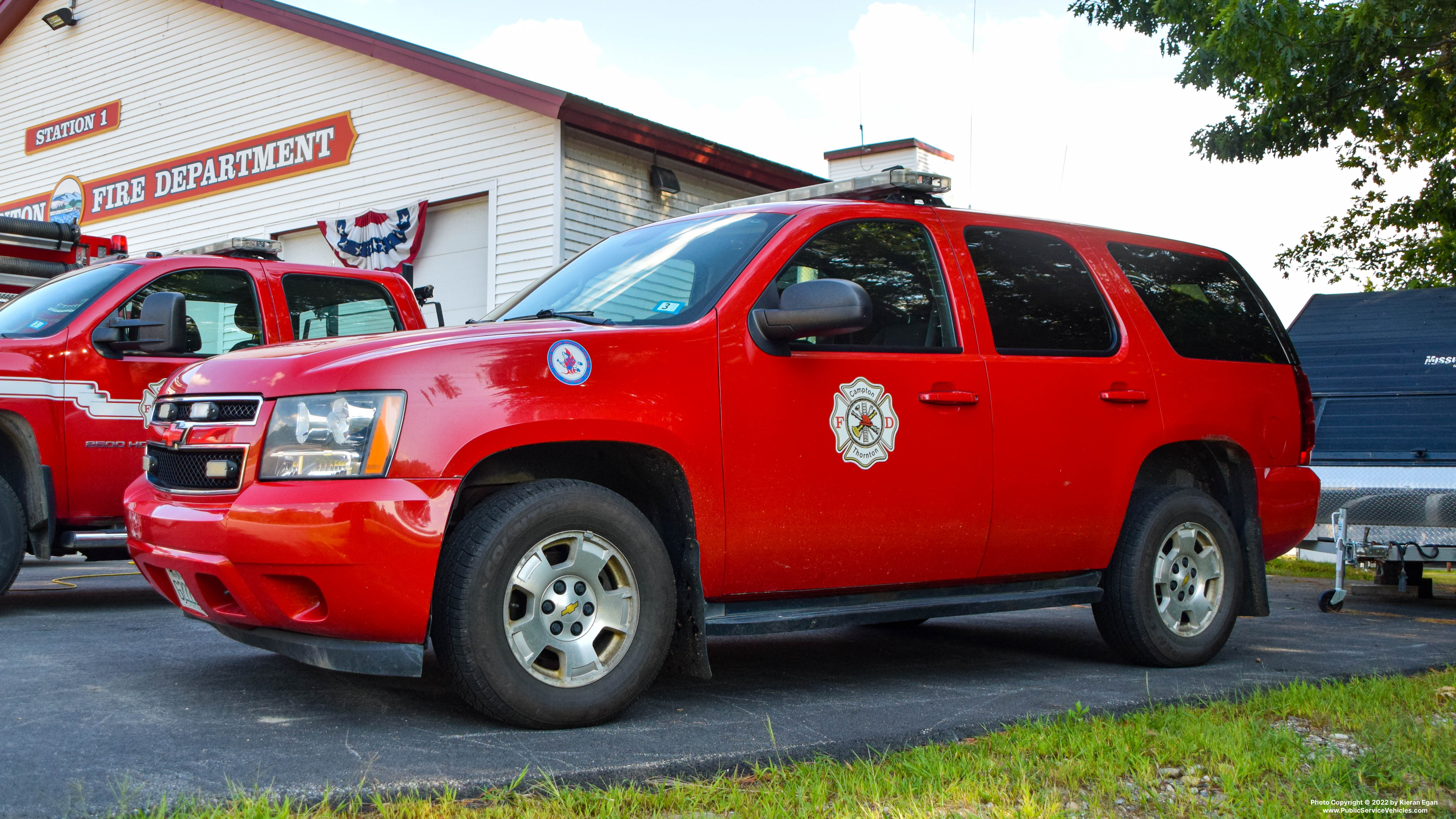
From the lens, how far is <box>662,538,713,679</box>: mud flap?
4.08 m

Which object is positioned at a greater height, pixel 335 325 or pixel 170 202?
pixel 170 202

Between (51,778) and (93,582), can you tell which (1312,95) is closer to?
(93,582)

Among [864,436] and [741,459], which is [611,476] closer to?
[741,459]

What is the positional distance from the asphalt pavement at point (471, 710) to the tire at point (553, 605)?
0.13 m

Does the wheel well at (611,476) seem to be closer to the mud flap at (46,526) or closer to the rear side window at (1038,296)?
the rear side window at (1038,296)

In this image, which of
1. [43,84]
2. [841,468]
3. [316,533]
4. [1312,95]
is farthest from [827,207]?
[43,84]

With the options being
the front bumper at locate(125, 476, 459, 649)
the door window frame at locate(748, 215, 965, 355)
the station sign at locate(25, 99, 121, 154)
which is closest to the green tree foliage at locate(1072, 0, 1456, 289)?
the door window frame at locate(748, 215, 965, 355)

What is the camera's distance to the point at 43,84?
2066cm

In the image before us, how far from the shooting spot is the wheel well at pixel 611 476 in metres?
3.96

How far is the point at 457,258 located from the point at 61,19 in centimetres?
1054

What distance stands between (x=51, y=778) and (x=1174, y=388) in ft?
14.7

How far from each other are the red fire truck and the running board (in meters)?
2.98

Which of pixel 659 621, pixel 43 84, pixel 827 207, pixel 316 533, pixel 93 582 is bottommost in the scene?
pixel 93 582

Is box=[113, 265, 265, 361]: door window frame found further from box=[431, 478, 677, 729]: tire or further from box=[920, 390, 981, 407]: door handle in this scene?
box=[920, 390, 981, 407]: door handle
